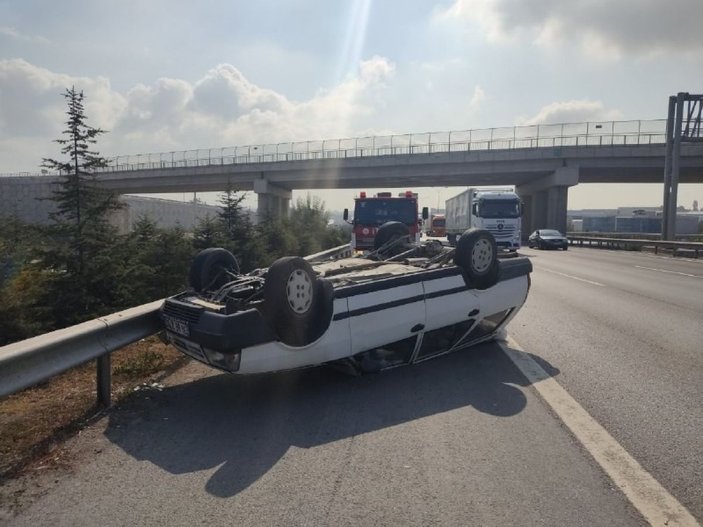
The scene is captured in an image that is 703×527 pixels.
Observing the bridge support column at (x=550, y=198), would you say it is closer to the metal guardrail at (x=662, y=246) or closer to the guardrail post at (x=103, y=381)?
the metal guardrail at (x=662, y=246)

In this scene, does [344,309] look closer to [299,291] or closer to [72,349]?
[299,291]

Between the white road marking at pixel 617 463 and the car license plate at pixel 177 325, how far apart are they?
3220 millimetres

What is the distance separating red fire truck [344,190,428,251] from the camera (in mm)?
20403

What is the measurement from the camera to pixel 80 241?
28.4 feet

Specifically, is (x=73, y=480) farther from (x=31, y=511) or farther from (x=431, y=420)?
(x=431, y=420)

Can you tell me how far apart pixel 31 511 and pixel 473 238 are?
192 inches

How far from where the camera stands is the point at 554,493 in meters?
3.28

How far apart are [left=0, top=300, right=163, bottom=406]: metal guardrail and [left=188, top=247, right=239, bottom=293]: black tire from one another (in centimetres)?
56

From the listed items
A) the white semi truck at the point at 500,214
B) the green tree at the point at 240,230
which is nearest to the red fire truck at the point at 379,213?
the green tree at the point at 240,230

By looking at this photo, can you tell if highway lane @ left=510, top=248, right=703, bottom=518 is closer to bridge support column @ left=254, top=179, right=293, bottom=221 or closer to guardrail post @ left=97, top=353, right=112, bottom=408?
guardrail post @ left=97, top=353, right=112, bottom=408

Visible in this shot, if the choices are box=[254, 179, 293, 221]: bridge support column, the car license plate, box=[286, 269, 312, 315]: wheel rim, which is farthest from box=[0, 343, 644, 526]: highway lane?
box=[254, 179, 293, 221]: bridge support column

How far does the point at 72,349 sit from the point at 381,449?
2.49 metres

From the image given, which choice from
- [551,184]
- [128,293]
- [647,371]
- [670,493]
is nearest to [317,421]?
[670,493]

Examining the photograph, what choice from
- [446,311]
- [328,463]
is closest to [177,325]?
[328,463]
